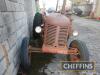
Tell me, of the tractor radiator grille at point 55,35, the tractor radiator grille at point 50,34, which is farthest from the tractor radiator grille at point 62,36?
the tractor radiator grille at point 50,34

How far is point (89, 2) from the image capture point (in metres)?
17.4

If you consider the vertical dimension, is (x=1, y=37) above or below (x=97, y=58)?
above

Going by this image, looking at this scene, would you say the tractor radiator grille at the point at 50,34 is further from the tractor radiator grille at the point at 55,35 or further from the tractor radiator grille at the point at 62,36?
the tractor radiator grille at the point at 62,36

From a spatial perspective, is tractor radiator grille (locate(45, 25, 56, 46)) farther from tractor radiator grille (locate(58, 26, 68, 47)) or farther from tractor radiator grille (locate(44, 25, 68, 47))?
tractor radiator grille (locate(58, 26, 68, 47))

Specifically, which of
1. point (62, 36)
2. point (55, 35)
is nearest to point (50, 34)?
point (55, 35)

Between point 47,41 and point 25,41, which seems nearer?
point 25,41

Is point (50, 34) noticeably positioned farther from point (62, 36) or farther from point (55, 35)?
point (62, 36)

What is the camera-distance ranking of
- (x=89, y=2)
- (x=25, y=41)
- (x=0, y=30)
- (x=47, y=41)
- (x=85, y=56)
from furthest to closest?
1. (x=89, y=2)
2. (x=47, y=41)
3. (x=25, y=41)
4. (x=85, y=56)
5. (x=0, y=30)

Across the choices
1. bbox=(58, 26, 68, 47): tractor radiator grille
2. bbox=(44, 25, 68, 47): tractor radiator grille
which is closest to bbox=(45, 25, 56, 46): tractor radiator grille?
bbox=(44, 25, 68, 47): tractor radiator grille

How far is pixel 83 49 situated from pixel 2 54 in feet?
5.32

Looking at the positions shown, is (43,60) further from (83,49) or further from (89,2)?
(89,2)

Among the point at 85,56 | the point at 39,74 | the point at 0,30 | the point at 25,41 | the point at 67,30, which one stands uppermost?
the point at 0,30

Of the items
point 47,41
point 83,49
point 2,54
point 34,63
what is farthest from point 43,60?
point 2,54

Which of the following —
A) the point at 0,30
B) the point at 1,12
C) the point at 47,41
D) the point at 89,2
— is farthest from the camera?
the point at 89,2
